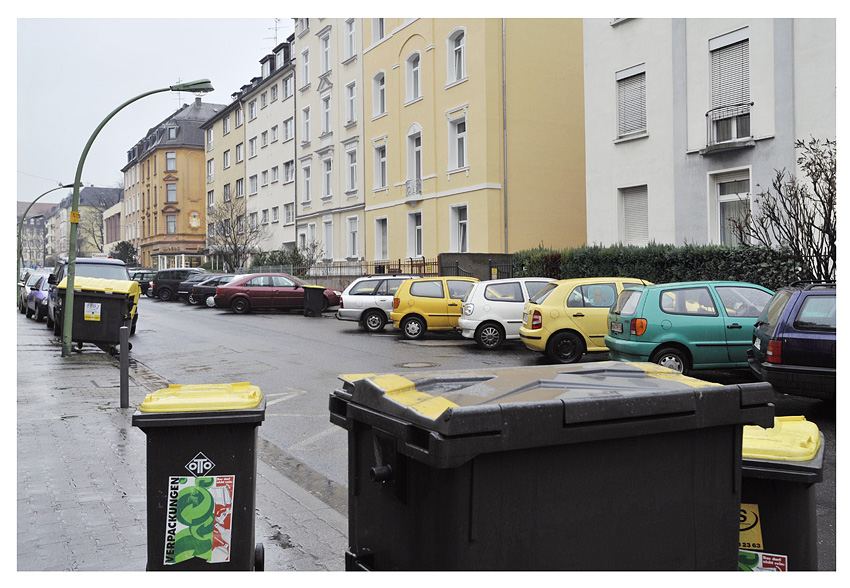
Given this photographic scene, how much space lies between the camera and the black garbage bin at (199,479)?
364cm

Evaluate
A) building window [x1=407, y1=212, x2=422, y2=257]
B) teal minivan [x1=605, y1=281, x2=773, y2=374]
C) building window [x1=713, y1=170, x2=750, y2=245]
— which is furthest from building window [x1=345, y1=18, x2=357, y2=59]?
teal minivan [x1=605, y1=281, x2=773, y2=374]

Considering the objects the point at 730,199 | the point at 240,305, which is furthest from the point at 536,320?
the point at 240,305

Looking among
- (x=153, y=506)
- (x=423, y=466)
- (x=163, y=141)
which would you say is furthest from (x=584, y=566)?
(x=163, y=141)

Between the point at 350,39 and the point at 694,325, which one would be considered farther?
the point at 350,39

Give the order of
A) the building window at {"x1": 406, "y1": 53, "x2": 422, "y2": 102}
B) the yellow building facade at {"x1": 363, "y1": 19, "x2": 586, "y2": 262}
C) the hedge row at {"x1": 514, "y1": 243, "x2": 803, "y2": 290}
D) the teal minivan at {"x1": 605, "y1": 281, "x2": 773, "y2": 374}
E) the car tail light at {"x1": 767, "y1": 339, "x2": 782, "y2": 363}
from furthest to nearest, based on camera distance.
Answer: the building window at {"x1": 406, "y1": 53, "x2": 422, "y2": 102}, the yellow building facade at {"x1": 363, "y1": 19, "x2": 586, "y2": 262}, the hedge row at {"x1": 514, "y1": 243, "x2": 803, "y2": 290}, the teal minivan at {"x1": 605, "y1": 281, "x2": 773, "y2": 374}, the car tail light at {"x1": 767, "y1": 339, "x2": 782, "y2": 363}

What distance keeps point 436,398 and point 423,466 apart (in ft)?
0.90

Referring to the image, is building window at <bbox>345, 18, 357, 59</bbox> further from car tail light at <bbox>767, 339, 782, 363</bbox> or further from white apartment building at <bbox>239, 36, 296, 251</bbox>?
car tail light at <bbox>767, 339, 782, 363</bbox>

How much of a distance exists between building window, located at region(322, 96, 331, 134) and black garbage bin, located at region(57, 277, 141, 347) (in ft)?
90.4

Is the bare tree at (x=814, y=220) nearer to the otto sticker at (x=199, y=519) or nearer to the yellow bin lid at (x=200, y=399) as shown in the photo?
the yellow bin lid at (x=200, y=399)

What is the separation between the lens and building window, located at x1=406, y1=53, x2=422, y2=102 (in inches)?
1248

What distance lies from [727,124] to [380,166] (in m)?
19.9

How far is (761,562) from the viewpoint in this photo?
3295 millimetres

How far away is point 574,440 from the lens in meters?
2.88

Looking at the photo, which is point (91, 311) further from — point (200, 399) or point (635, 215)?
point (635, 215)
